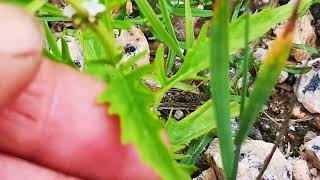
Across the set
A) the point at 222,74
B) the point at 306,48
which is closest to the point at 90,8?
the point at 222,74

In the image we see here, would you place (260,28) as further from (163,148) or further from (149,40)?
(149,40)

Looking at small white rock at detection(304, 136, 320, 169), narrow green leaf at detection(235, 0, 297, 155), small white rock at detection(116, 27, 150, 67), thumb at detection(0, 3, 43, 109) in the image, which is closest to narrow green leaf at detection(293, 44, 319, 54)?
small white rock at detection(304, 136, 320, 169)

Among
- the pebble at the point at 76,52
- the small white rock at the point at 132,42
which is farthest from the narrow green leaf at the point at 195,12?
the pebble at the point at 76,52

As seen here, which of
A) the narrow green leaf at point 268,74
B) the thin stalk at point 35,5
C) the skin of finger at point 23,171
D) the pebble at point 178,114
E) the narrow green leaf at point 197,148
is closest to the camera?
the narrow green leaf at point 268,74

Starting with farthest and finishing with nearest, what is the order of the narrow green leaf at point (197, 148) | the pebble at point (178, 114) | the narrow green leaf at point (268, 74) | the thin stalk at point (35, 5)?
the pebble at point (178, 114) < the narrow green leaf at point (197, 148) < the thin stalk at point (35, 5) < the narrow green leaf at point (268, 74)

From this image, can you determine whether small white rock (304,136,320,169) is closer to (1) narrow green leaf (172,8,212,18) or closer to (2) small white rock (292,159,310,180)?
(2) small white rock (292,159,310,180)

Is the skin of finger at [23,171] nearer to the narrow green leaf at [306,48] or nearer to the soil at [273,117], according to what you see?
the soil at [273,117]
